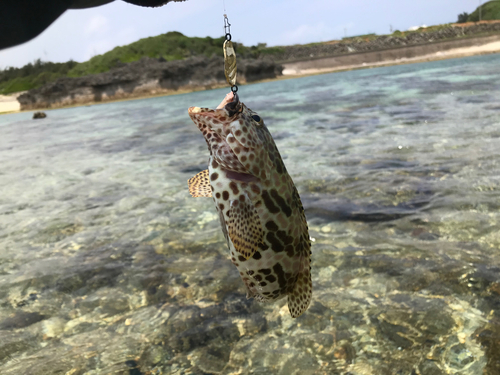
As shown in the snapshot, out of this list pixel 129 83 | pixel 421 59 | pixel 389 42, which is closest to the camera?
pixel 129 83

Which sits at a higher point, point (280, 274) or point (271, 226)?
point (271, 226)

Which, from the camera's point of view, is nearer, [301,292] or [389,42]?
[301,292]

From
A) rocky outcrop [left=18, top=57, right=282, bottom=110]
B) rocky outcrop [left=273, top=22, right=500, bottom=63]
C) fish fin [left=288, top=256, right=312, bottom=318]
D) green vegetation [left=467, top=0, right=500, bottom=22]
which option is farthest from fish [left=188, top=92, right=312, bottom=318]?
green vegetation [left=467, top=0, right=500, bottom=22]

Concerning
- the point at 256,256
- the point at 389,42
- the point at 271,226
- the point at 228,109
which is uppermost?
the point at 389,42

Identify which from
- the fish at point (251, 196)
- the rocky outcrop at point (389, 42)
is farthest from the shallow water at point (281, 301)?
the rocky outcrop at point (389, 42)

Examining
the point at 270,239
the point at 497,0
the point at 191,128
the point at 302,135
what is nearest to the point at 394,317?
the point at 270,239

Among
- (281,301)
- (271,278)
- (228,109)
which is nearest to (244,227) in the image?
(271,278)

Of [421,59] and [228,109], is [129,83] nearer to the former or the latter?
[421,59]

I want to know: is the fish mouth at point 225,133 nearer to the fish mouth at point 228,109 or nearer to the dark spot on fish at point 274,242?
the fish mouth at point 228,109
